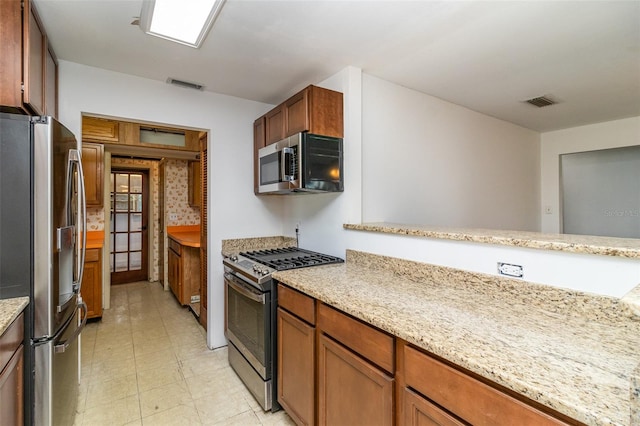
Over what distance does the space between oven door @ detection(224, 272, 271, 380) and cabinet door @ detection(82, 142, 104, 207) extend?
7.93 feet

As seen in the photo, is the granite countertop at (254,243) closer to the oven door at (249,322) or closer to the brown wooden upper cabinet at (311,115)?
the oven door at (249,322)

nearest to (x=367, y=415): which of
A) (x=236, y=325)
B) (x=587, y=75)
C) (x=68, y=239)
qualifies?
(x=236, y=325)

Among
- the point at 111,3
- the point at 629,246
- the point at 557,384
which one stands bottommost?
the point at 557,384

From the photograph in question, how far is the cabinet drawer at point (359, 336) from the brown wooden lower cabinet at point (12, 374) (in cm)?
128

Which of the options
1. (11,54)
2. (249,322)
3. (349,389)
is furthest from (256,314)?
(11,54)

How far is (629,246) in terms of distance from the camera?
44.5 inches

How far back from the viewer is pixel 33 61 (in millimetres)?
1559

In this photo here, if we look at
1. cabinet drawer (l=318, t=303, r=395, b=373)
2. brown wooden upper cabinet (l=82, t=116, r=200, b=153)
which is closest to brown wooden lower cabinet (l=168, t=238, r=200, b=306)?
brown wooden upper cabinet (l=82, t=116, r=200, b=153)

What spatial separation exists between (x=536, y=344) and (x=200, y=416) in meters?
1.97

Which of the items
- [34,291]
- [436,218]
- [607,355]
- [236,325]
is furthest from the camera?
[436,218]

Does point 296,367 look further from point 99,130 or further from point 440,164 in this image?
point 99,130

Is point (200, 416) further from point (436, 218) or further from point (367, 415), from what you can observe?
point (436, 218)

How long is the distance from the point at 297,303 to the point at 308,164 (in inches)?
38.9

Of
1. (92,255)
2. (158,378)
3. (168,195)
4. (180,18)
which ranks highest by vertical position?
(180,18)
